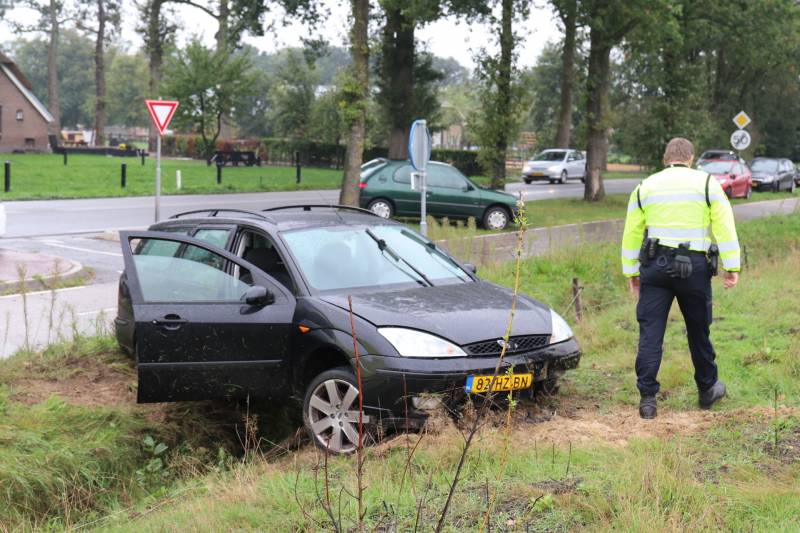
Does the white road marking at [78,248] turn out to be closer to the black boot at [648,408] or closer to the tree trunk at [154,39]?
the black boot at [648,408]

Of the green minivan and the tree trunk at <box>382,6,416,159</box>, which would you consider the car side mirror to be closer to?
the green minivan

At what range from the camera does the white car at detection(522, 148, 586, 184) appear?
44250 millimetres

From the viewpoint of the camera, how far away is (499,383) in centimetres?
553

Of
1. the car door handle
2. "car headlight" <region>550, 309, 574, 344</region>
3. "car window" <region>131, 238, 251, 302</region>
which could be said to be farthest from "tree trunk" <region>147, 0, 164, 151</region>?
"car headlight" <region>550, 309, 574, 344</region>

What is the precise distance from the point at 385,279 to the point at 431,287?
1.10ft

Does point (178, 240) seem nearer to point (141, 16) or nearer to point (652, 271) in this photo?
point (652, 271)

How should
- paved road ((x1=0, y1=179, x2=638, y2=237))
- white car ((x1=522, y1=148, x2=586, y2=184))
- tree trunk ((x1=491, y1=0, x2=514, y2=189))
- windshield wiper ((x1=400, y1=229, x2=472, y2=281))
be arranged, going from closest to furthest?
windshield wiper ((x1=400, y1=229, x2=472, y2=281)) < paved road ((x1=0, y1=179, x2=638, y2=237)) < tree trunk ((x1=491, y1=0, x2=514, y2=189)) < white car ((x1=522, y1=148, x2=586, y2=184))

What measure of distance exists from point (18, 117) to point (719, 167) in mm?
46368

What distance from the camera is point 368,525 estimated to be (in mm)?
3877

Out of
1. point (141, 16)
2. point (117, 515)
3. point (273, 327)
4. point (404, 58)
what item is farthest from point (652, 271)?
point (141, 16)

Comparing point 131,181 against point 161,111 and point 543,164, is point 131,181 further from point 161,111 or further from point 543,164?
point 543,164

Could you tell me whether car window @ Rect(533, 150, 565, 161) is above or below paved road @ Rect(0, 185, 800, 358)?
above

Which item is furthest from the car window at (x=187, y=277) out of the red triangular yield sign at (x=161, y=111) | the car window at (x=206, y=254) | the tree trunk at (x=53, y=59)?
the tree trunk at (x=53, y=59)

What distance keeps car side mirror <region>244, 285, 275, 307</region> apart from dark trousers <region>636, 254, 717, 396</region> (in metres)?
2.44
